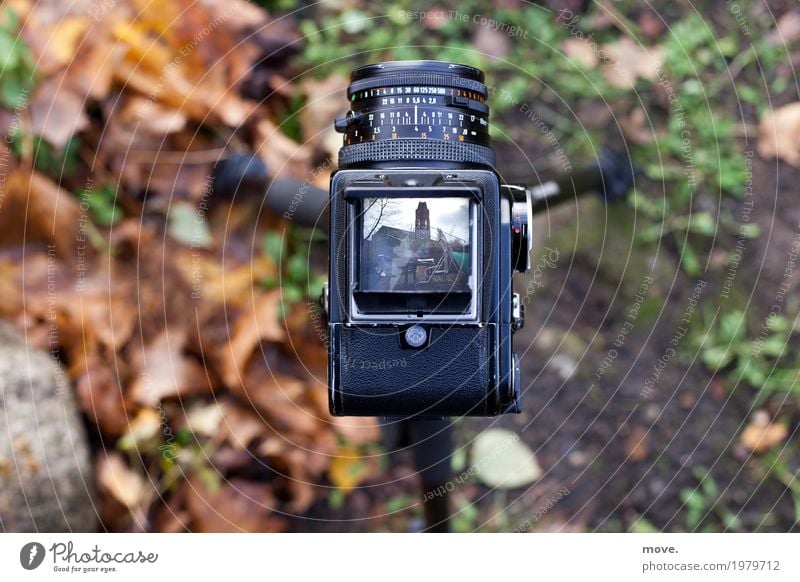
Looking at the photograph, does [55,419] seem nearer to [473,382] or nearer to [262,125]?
[262,125]

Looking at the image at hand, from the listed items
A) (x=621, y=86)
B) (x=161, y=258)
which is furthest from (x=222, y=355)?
(x=621, y=86)

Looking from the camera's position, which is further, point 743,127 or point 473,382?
point 743,127

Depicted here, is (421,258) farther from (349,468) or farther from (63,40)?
(63,40)

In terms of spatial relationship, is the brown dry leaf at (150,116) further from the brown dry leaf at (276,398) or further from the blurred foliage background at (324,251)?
the brown dry leaf at (276,398)

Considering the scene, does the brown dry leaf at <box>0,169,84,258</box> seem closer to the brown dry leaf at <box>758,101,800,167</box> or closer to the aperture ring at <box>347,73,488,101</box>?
the aperture ring at <box>347,73,488,101</box>

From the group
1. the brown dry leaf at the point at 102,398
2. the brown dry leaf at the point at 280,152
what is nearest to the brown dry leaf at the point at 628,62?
the brown dry leaf at the point at 280,152

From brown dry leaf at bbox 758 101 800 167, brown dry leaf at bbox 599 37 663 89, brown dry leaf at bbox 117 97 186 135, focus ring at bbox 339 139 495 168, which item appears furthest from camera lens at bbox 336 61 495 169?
brown dry leaf at bbox 758 101 800 167

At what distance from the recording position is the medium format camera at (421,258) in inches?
26.3

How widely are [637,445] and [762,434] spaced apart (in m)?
0.18

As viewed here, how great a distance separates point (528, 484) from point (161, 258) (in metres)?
0.59

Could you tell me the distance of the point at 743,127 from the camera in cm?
115

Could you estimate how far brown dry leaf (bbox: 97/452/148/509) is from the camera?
101 cm

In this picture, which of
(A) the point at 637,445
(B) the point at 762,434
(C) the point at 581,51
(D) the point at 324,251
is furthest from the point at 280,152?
(B) the point at 762,434

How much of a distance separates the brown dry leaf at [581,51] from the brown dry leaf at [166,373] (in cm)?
68
